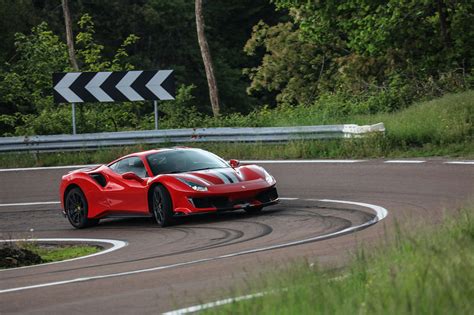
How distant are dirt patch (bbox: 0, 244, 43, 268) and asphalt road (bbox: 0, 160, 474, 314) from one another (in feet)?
2.81

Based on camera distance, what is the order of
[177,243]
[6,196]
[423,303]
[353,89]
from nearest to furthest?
[423,303]
[177,243]
[6,196]
[353,89]

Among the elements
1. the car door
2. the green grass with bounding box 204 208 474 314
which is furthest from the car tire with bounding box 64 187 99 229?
the green grass with bounding box 204 208 474 314

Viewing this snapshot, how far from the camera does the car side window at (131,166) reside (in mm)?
18500

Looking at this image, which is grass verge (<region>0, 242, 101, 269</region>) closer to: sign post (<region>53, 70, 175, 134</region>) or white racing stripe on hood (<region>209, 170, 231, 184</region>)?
white racing stripe on hood (<region>209, 170, 231, 184</region>)

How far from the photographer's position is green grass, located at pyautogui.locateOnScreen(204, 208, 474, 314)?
257 inches

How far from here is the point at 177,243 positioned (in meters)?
15.2

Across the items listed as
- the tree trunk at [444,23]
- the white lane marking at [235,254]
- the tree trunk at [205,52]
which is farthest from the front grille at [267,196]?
the tree trunk at [205,52]

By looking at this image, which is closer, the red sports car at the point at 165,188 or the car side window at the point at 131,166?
the red sports car at the point at 165,188

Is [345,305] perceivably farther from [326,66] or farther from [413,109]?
[326,66]

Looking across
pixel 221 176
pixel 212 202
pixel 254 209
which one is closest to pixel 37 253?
Answer: pixel 212 202

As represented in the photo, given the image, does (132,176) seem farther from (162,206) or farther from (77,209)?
(77,209)

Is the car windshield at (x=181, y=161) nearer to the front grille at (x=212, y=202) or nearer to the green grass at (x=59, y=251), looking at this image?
the front grille at (x=212, y=202)

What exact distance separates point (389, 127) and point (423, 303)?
1822cm

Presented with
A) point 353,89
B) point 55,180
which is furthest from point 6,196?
point 353,89
